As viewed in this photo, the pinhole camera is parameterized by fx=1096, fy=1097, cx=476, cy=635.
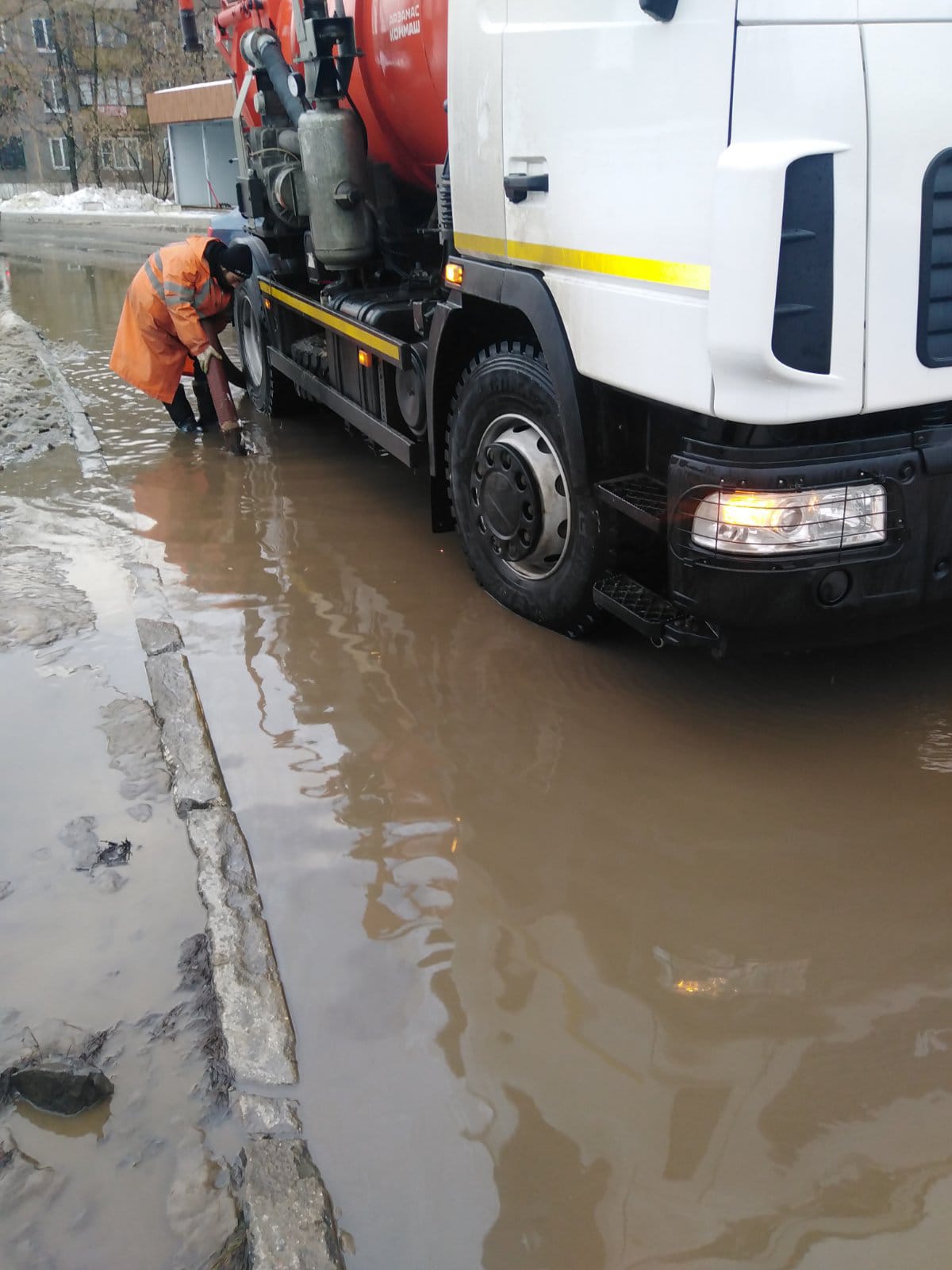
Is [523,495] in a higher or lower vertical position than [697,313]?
lower

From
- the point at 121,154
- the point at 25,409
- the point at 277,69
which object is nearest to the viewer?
the point at 277,69

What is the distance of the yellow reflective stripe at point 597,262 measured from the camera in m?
2.79

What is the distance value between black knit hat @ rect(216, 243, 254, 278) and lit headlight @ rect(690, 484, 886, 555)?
491cm

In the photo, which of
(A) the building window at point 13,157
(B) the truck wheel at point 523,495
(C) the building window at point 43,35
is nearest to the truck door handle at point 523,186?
(B) the truck wheel at point 523,495

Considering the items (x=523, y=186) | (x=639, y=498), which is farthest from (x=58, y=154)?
(x=639, y=498)

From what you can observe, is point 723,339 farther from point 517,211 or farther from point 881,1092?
point 881,1092

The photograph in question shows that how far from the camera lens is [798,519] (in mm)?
2820

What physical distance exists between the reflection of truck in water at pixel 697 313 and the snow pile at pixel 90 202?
35269 millimetres

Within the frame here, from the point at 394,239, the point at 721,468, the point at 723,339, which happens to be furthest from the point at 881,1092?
the point at 394,239

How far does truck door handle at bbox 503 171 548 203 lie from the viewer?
3.39 metres

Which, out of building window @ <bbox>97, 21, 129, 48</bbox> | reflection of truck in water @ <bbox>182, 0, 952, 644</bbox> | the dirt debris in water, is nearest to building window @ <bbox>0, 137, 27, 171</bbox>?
building window @ <bbox>97, 21, 129, 48</bbox>

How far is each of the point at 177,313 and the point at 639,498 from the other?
14.7 ft

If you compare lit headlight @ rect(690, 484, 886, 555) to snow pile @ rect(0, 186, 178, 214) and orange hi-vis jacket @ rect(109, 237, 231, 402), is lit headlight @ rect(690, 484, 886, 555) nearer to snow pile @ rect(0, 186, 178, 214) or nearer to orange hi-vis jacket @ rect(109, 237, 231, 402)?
orange hi-vis jacket @ rect(109, 237, 231, 402)

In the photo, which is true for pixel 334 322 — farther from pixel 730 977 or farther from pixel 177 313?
pixel 730 977
